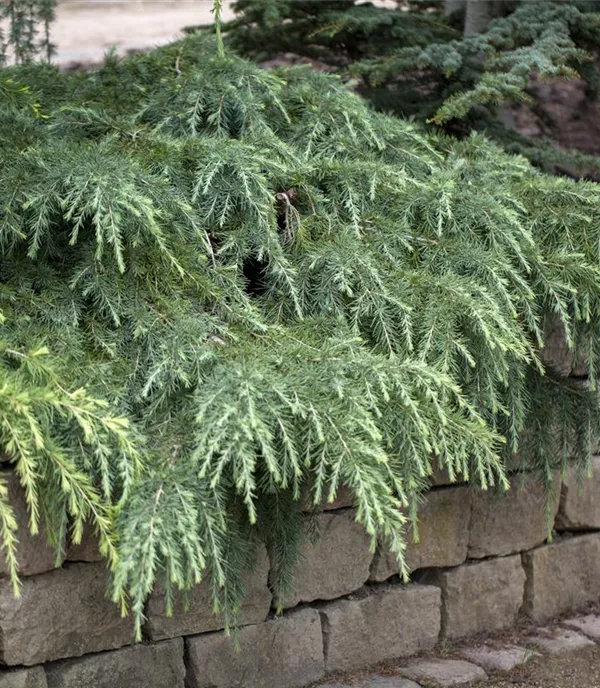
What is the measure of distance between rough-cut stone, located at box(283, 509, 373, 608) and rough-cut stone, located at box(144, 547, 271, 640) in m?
0.09

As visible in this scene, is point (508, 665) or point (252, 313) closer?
point (252, 313)

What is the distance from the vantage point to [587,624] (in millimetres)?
3115

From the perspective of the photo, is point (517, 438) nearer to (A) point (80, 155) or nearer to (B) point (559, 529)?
(B) point (559, 529)

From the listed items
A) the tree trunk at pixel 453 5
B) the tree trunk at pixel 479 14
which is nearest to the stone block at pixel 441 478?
the tree trunk at pixel 479 14

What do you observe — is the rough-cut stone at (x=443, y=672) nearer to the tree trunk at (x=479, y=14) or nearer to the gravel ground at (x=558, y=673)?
the gravel ground at (x=558, y=673)

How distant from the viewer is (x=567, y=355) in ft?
9.78

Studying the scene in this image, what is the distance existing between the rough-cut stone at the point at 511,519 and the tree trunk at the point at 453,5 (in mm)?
2263

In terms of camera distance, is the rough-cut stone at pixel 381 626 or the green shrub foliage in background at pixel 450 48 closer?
the rough-cut stone at pixel 381 626

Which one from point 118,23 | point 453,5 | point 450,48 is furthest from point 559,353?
point 118,23

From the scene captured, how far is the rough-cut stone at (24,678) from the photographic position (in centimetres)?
220

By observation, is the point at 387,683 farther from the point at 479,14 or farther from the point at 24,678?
the point at 479,14

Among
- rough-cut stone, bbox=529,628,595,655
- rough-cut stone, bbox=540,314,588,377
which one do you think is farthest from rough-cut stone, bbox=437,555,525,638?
rough-cut stone, bbox=540,314,588,377

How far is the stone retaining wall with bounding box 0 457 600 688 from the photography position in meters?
2.23

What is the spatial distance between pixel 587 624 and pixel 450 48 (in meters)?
2.06
